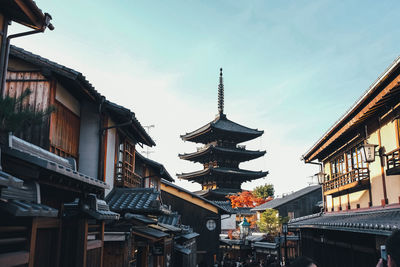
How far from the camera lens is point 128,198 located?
13.1m

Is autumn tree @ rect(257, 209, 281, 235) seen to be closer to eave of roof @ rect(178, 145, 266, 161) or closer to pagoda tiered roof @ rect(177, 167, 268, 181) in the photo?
pagoda tiered roof @ rect(177, 167, 268, 181)

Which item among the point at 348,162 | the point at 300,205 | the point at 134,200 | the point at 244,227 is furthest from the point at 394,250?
the point at 300,205

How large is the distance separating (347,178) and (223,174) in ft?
96.1

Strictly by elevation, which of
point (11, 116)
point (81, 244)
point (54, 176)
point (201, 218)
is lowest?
point (81, 244)

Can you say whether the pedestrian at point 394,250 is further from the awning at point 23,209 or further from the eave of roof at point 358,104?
the eave of roof at point 358,104

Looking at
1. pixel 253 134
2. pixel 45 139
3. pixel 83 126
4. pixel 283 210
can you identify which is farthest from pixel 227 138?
pixel 45 139

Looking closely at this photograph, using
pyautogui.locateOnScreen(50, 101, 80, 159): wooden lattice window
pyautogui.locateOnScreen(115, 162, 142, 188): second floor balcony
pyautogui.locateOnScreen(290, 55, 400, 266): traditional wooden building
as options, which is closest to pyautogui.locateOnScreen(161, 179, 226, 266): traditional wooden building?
pyautogui.locateOnScreen(290, 55, 400, 266): traditional wooden building

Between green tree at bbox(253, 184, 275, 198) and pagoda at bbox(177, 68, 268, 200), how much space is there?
26715mm

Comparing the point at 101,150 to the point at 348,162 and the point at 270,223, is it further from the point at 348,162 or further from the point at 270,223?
the point at 270,223

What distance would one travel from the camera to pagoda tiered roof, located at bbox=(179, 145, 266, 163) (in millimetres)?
45688

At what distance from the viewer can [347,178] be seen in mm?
17859

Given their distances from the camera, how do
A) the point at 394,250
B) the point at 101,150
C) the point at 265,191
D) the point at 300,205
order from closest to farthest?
the point at 394,250
the point at 101,150
the point at 300,205
the point at 265,191

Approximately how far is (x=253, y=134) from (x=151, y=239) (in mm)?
35040

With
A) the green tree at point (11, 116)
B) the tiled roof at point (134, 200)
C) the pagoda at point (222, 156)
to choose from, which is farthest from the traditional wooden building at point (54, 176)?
the pagoda at point (222, 156)
